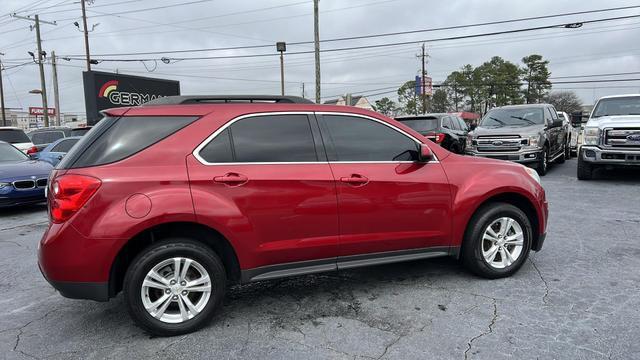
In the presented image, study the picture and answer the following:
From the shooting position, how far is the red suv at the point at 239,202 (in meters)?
3.09

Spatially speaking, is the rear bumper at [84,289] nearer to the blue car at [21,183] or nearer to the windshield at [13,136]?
the blue car at [21,183]

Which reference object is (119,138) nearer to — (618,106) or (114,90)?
(618,106)

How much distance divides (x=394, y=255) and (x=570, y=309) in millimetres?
1431

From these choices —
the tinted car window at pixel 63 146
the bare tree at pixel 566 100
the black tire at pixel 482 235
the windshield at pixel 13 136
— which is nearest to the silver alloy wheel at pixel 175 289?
the black tire at pixel 482 235

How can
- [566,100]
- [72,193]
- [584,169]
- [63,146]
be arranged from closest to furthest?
[72,193], [584,169], [63,146], [566,100]

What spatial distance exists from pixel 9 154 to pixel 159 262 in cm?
791

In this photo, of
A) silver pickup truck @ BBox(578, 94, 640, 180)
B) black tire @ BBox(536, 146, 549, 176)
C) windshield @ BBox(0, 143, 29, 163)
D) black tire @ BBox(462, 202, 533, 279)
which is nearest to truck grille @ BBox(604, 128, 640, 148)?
silver pickup truck @ BBox(578, 94, 640, 180)

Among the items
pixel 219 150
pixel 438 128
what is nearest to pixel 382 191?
pixel 219 150

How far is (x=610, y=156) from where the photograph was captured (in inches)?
369

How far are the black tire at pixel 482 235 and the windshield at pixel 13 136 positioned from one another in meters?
14.3

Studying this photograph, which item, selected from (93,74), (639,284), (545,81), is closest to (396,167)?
(639,284)

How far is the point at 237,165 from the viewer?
3.38m

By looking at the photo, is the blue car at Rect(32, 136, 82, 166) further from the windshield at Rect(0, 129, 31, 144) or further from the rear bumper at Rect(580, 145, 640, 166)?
the rear bumper at Rect(580, 145, 640, 166)

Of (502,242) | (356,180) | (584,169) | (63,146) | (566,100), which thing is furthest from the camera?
→ (566,100)
